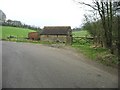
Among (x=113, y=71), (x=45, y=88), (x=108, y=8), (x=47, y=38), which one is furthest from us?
(x=47, y=38)

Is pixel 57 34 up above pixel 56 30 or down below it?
below

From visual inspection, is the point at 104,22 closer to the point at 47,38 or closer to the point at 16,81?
the point at 16,81

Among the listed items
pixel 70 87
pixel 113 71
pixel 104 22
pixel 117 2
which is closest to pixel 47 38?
pixel 104 22

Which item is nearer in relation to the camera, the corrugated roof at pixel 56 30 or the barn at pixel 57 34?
the barn at pixel 57 34

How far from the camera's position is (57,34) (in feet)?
226

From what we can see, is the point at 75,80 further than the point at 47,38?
No

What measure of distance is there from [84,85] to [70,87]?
2.44ft

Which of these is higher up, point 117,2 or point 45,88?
point 117,2

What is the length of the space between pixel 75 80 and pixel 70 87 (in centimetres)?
147

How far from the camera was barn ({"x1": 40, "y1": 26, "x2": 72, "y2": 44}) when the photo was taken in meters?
67.7

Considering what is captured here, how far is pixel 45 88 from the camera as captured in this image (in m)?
9.52

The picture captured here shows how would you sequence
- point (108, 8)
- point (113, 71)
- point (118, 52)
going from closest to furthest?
point (113, 71) < point (118, 52) < point (108, 8)

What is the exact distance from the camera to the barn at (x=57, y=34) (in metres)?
67.7

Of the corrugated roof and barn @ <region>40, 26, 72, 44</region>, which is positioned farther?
the corrugated roof
